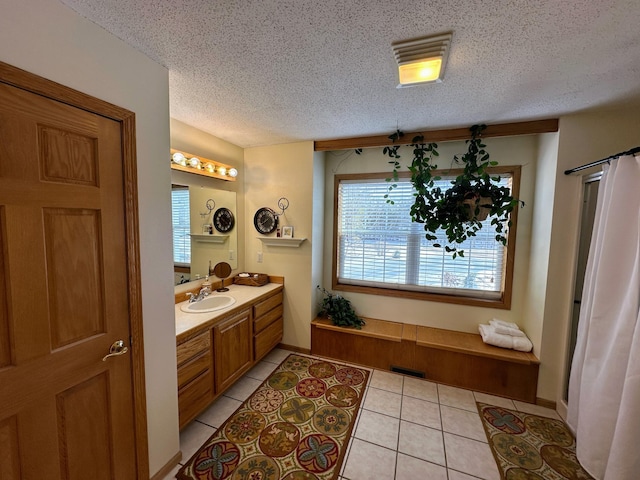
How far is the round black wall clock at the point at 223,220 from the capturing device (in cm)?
270

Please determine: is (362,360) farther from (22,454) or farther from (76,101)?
(76,101)

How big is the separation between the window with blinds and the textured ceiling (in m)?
0.73

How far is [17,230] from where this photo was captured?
93 cm

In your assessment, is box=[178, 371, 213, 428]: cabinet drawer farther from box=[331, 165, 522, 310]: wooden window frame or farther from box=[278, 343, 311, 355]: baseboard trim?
box=[331, 165, 522, 310]: wooden window frame

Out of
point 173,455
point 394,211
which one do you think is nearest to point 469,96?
point 394,211

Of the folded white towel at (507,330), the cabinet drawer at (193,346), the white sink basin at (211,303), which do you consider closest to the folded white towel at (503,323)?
the folded white towel at (507,330)

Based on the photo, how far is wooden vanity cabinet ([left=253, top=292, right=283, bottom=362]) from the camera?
2.49 m

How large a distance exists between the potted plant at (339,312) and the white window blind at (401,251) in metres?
0.27

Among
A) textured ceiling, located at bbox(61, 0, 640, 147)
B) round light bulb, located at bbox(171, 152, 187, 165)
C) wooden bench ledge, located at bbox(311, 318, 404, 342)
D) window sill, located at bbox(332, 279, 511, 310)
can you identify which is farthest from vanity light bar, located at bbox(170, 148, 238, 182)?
wooden bench ledge, located at bbox(311, 318, 404, 342)

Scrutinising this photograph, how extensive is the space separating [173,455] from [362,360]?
180 cm

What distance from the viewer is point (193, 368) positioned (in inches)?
70.3

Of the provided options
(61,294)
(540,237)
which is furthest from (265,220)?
(540,237)

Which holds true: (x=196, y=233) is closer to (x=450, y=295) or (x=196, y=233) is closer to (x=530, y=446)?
(x=450, y=295)

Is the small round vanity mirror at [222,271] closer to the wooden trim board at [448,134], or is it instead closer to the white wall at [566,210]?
the wooden trim board at [448,134]
